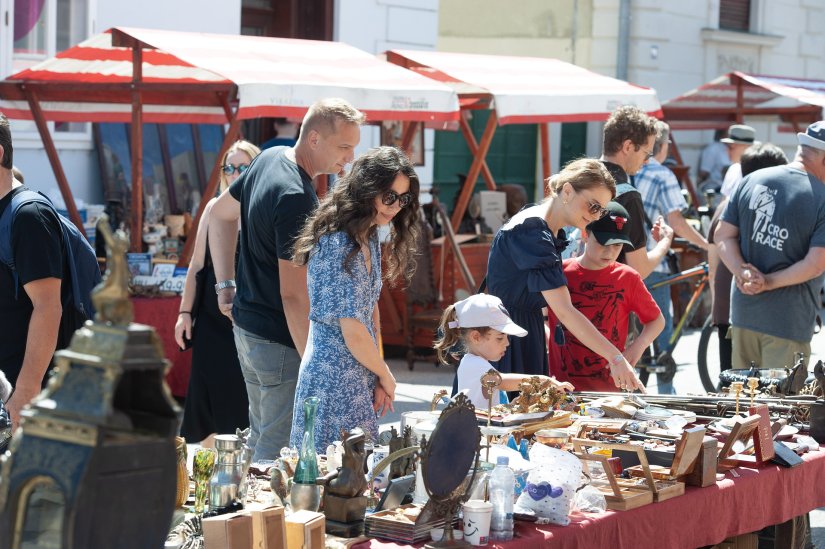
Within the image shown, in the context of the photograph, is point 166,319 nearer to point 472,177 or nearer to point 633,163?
point 633,163

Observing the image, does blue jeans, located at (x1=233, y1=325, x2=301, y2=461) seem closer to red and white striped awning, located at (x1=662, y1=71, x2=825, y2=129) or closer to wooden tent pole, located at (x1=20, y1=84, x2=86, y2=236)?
wooden tent pole, located at (x1=20, y1=84, x2=86, y2=236)

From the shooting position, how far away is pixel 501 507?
286 centimetres

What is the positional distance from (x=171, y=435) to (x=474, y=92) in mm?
7738

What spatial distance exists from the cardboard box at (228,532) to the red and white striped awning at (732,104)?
10.6 m

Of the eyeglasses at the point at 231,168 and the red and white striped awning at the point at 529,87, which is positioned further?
the red and white striped awning at the point at 529,87

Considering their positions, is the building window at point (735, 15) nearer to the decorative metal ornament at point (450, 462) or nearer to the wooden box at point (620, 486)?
the wooden box at point (620, 486)

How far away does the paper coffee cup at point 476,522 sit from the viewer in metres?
2.76

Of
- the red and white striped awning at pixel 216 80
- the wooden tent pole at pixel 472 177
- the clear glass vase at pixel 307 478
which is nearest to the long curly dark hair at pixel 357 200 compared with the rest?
the clear glass vase at pixel 307 478

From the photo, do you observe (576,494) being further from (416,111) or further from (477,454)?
(416,111)

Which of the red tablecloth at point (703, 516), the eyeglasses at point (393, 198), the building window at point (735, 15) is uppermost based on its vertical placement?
the building window at point (735, 15)

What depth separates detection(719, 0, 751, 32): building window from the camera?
58.6 feet

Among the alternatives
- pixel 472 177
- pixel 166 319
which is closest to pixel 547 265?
pixel 166 319

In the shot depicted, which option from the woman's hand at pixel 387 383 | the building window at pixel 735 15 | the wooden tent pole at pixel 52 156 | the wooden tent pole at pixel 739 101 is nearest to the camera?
the woman's hand at pixel 387 383

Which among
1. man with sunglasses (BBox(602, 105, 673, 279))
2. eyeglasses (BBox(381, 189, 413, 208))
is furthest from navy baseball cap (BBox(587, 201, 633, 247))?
eyeglasses (BBox(381, 189, 413, 208))
